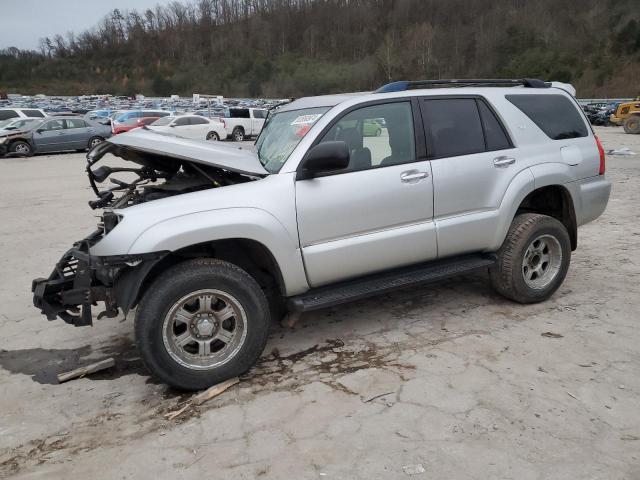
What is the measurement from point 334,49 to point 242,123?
10077 cm

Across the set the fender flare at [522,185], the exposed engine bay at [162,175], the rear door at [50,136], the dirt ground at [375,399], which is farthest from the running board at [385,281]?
the rear door at [50,136]

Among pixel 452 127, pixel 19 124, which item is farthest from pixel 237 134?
pixel 452 127

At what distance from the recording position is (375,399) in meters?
3.22

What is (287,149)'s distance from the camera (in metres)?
3.85

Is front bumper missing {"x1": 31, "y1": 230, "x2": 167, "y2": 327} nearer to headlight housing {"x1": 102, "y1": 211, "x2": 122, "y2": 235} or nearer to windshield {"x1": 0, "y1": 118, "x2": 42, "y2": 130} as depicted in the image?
headlight housing {"x1": 102, "y1": 211, "x2": 122, "y2": 235}

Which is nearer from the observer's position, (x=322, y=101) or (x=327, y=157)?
(x=327, y=157)

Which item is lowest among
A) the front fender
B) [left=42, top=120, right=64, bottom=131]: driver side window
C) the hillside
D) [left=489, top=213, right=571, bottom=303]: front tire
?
[left=489, top=213, right=571, bottom=303]: front tire

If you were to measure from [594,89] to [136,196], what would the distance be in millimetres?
71762

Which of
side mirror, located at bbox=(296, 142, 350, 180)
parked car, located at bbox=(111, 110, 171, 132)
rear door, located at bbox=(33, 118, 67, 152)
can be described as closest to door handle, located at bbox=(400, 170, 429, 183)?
side mirror, located at bbox=(296, 142, 350, 180)

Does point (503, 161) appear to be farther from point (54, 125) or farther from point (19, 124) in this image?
point (19, 124)

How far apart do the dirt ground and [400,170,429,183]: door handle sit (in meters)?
1.21

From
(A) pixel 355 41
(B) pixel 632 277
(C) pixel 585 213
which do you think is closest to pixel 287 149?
(C) pixel 585 213

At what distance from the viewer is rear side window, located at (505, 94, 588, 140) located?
179 inches

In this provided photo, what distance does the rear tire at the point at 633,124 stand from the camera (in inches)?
931
